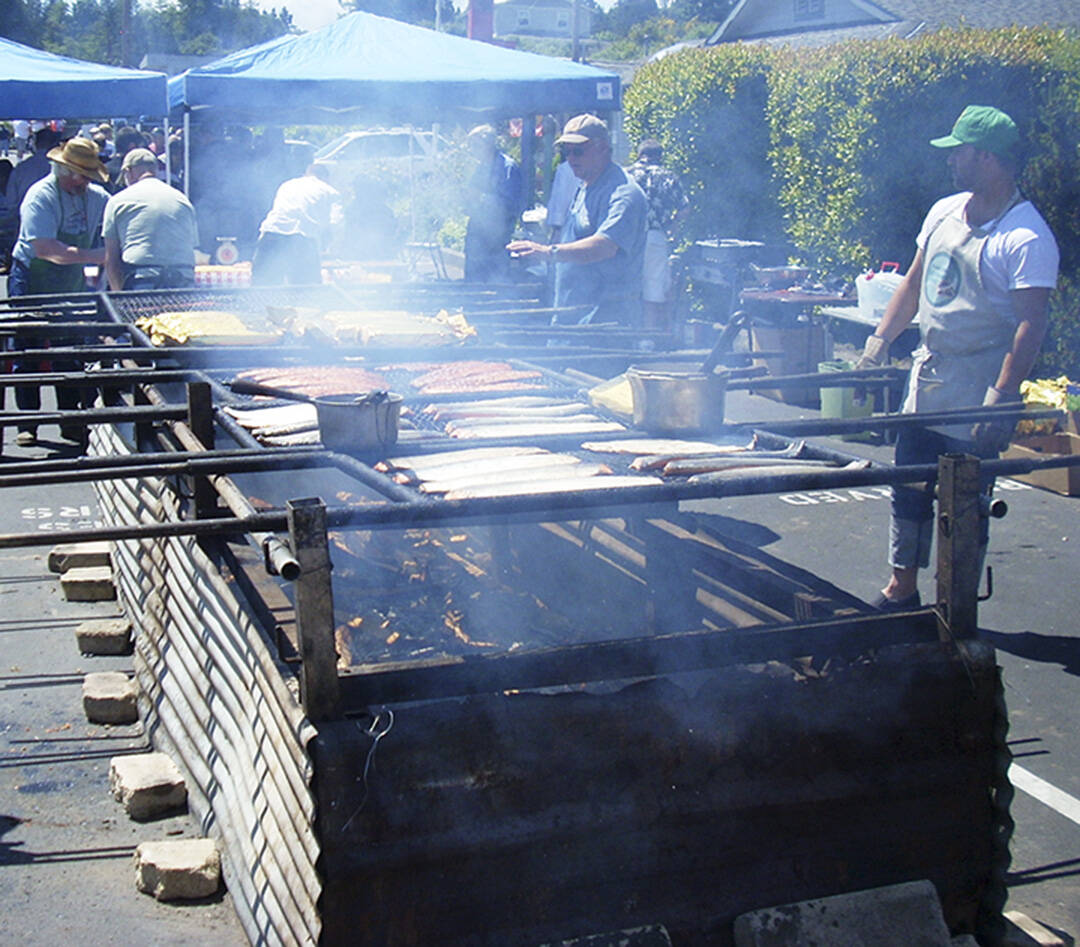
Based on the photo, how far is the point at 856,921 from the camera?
8.18 feet

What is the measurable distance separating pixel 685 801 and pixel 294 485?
293 centimetres

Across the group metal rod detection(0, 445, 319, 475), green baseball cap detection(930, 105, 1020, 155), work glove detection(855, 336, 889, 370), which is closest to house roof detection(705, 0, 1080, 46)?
green baseball cap detection(930, 105, 1020, 155)

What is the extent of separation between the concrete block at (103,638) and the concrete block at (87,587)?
71 cm

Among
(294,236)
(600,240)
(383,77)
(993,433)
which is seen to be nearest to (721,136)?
(383,77)

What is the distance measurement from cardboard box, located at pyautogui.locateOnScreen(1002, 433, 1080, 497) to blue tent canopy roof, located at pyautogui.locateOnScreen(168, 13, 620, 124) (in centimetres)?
568

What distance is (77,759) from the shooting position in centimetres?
425

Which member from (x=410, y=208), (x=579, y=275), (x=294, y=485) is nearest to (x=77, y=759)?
(x=294, y=485)

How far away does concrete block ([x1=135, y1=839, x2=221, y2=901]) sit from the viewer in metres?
3.24

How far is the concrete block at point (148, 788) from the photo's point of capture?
12.3 feet

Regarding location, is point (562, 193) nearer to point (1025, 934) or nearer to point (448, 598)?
point (448, 598)

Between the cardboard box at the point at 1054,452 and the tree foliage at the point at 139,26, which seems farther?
the tree foliage at the point at 139,26

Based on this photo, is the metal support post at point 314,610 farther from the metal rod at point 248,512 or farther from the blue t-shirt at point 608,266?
the blue t-shirt at point 608,266

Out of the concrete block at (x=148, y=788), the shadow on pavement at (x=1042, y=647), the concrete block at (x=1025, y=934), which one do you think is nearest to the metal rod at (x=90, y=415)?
the concrete block at (x=148, y=788)

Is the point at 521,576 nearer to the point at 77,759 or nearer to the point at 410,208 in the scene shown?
the point at 77,759
